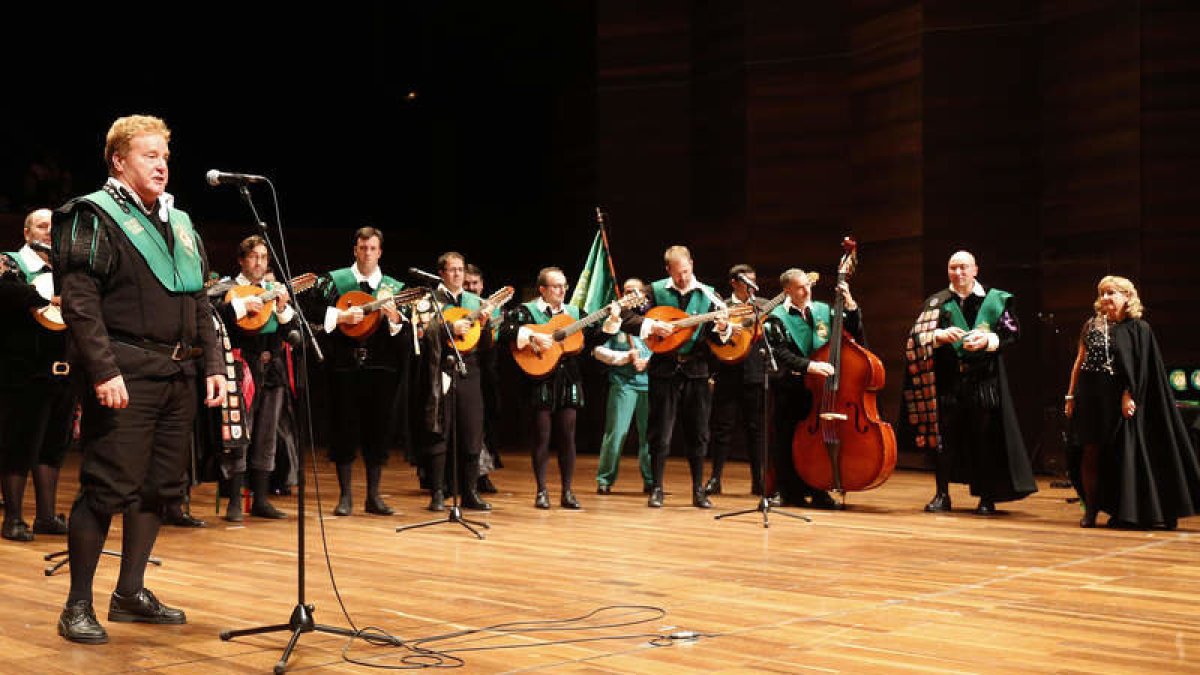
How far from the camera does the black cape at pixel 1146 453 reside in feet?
23.5

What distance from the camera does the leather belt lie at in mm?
4004

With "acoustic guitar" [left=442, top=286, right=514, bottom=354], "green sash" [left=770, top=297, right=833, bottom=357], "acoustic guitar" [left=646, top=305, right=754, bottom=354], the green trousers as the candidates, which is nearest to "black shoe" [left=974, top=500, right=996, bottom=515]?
"green sash" [left=770, top=297, right=833, bottom=357]

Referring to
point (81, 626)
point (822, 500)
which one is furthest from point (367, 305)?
point (81, 626)

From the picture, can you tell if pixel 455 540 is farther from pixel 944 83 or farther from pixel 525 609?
pixel 944 83

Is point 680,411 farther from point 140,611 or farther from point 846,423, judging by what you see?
point 140,611

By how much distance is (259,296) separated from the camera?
705 centimetres

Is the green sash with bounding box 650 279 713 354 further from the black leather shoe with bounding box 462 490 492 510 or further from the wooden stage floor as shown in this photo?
the black leather shoe with bounding box 462 490 492 510

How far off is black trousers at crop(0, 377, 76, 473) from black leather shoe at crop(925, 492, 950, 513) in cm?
505

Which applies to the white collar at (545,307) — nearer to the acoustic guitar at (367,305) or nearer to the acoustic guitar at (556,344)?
the acoustic guitar at (556,344)

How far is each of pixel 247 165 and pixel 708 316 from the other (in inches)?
302

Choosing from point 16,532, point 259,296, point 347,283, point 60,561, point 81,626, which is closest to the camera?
point 81,626

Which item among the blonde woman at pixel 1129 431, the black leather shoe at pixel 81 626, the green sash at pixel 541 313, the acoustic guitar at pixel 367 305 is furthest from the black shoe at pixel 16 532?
the blonde woman at pixel 1129 431

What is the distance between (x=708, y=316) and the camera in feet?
25.6

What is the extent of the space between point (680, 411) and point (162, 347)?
14.9ft
